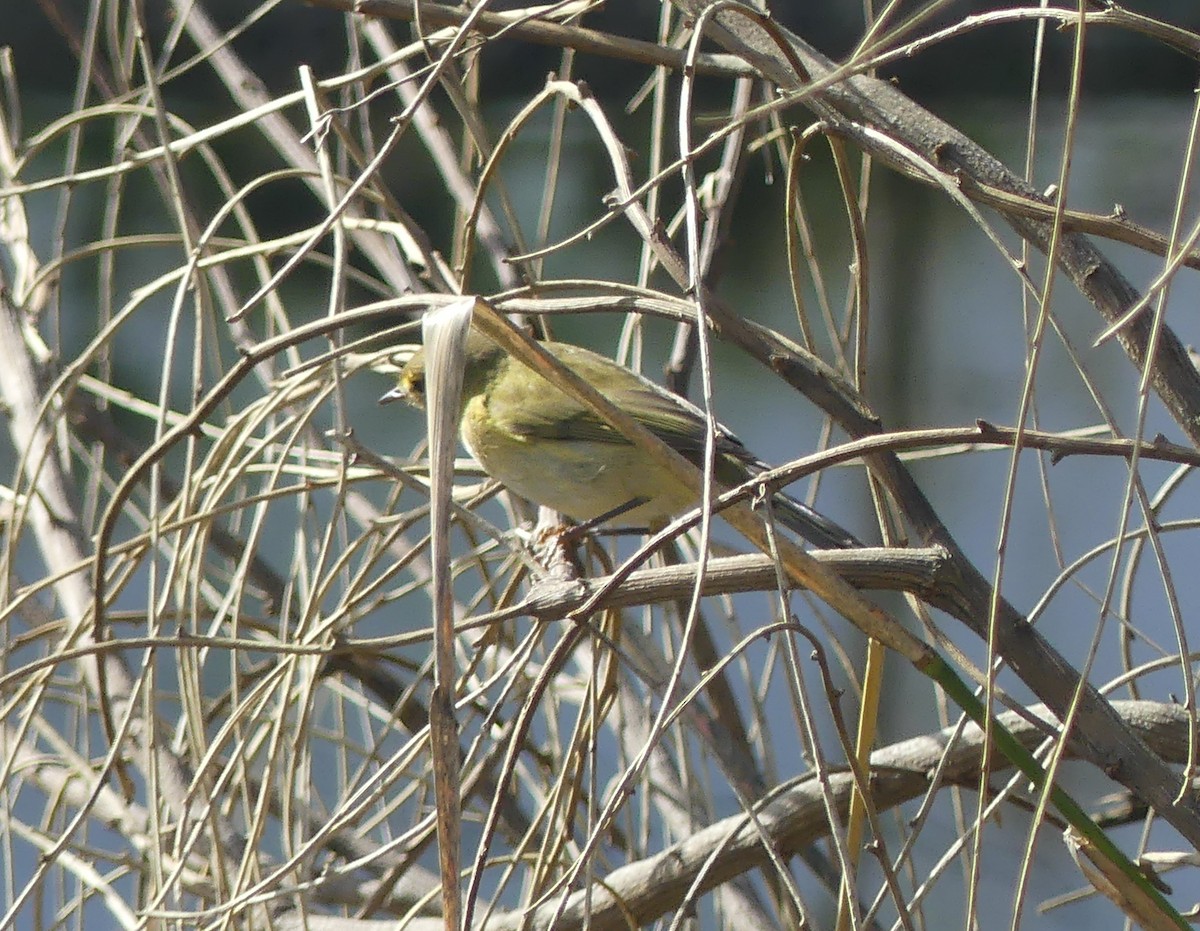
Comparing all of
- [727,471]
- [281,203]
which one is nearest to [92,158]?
[281,203]

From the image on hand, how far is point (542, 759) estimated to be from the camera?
2398mm

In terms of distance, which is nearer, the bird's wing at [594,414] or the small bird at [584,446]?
the bird's wing at [594,414]

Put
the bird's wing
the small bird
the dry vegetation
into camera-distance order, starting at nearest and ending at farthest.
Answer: the dry vegetation < the bird's wing < the small bird

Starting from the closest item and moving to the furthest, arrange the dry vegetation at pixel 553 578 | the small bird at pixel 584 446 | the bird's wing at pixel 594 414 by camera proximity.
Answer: the dry vegetation at pixel 553 578, the bird's wing at pixel 594 414, the small bird at pixel 584 446

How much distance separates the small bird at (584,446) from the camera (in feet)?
8.02

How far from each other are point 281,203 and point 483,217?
623 centimetres

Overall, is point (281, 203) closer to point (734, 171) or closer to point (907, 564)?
point (734, 171)

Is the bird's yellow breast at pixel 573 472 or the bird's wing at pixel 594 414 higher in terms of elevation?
the bird's wing at pixel 594 414

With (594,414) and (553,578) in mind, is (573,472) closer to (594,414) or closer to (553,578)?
(594,414)

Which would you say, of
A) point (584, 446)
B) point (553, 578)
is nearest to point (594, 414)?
point (584, 446)

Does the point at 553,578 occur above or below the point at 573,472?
above

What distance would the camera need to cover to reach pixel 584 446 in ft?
8.32

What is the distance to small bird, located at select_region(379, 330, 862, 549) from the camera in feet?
8.02

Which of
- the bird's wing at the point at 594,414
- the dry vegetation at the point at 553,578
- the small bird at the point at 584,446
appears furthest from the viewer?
the small bird at the point at 584,446
